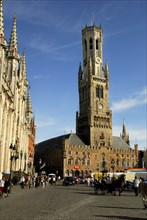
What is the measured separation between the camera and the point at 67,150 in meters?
99.1

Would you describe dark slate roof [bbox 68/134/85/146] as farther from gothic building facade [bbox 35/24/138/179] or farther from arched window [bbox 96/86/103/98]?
arched window [bbox 96/86/103/98]

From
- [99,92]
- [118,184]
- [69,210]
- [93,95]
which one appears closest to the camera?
[69,210]

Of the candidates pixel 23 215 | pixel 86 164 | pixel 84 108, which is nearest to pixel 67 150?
pixel 86 164

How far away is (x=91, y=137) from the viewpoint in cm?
10475

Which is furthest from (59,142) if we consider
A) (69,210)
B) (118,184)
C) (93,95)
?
(69,210)

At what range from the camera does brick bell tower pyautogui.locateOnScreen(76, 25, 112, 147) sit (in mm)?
106938

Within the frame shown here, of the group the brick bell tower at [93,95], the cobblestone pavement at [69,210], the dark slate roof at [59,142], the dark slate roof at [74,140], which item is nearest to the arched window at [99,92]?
the brick bell tower at [93,95]

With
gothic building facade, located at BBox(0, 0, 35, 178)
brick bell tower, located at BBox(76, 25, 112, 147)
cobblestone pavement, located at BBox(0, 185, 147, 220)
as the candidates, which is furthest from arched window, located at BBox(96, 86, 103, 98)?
cobblestone pavement, located at BBox(0, 185, 147, 220)

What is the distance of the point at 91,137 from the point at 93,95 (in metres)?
18.5

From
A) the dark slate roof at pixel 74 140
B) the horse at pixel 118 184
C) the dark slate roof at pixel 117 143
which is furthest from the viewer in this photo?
the dark slate roof at pixel 117 143

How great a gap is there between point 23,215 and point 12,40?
38488mm

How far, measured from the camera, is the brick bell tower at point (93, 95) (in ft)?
351

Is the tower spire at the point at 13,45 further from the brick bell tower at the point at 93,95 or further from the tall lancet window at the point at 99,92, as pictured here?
the tall lancet window at the point at 99,92

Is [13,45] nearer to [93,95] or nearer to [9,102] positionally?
[9,102]
